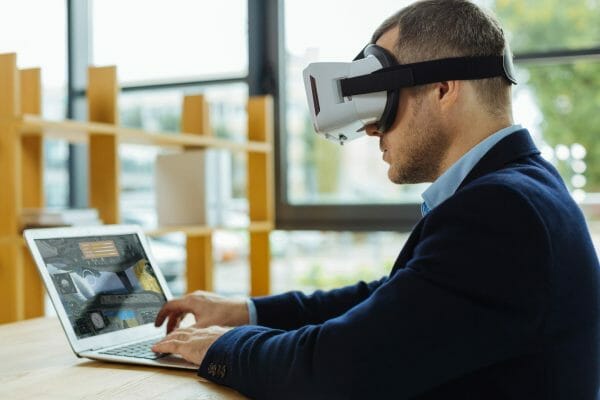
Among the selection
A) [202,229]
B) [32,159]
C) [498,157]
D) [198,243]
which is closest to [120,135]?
[32,159]

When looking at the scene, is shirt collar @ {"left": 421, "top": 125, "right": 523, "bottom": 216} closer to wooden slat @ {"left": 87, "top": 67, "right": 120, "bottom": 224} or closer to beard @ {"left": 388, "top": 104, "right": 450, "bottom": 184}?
beard @ {"left": 388, "top": 104, "right": 450, "bottom": 184}

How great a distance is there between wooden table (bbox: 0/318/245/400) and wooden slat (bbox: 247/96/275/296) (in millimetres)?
1463

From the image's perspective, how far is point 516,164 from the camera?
112cm

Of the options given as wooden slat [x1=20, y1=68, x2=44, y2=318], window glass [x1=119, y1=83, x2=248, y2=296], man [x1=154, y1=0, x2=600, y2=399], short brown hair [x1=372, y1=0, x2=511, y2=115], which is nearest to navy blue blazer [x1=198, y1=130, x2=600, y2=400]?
man [x1=154, y1=0, x2=600, y2=399]

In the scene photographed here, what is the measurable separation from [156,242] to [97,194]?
100 centimetres

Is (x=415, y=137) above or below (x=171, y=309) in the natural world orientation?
above

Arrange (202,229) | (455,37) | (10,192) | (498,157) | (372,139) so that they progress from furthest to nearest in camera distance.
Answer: (372,139)
(202,229)
(10,192)
(455,37)
(498,157)

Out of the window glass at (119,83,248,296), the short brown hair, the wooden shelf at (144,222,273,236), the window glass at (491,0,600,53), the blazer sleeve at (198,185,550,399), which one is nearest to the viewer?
the blazer sleeve at (198,185,550,399)

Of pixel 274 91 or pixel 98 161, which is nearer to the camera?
pixel 98 161

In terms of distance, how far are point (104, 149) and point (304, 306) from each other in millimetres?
1140

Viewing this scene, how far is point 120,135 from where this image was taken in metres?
2.38

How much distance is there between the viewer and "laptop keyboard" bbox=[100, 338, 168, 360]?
1.35 meters

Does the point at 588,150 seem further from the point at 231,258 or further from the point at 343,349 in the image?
the point at 343,349

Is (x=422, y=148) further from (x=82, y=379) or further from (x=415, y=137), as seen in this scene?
(x=82, y=379)
